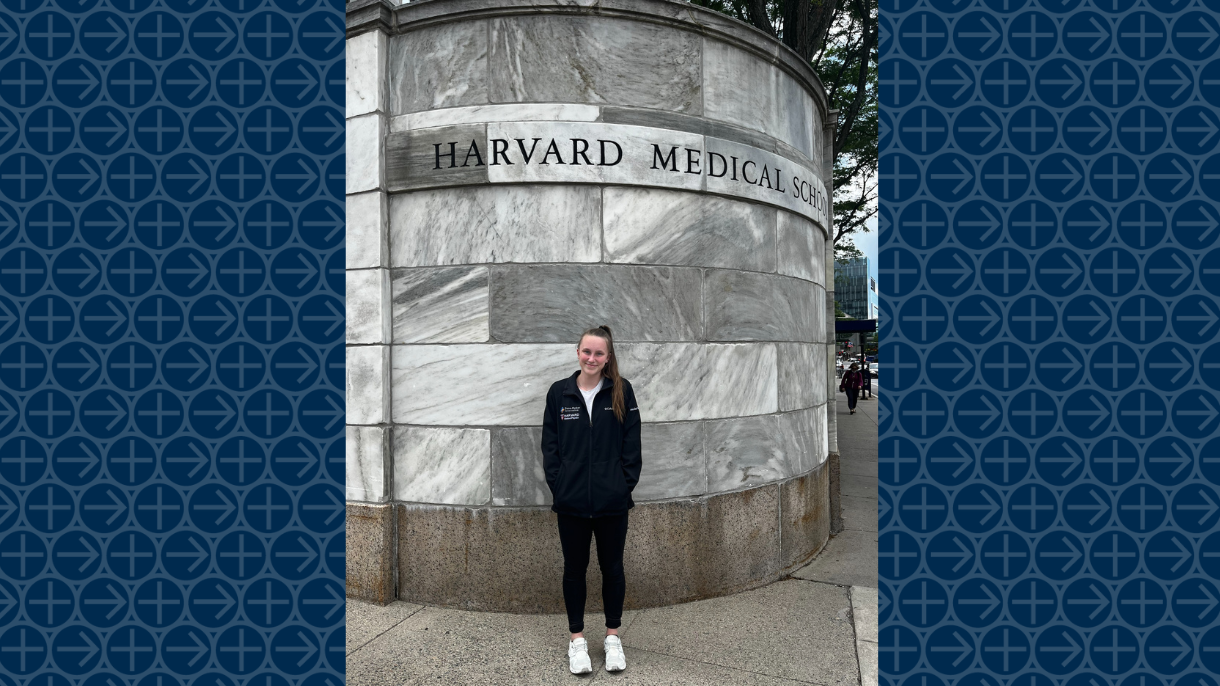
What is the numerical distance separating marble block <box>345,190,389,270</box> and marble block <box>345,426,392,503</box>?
1198 millimetres

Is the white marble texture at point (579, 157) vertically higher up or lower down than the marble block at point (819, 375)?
higher up

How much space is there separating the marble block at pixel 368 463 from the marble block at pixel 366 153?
176 cm

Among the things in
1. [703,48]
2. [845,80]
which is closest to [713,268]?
[703,48]

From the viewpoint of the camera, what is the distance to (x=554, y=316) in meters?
4.65

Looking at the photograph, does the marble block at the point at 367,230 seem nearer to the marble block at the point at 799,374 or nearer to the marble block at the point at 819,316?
the marble block at the point at 799,374

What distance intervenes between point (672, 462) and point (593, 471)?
46.1 inches

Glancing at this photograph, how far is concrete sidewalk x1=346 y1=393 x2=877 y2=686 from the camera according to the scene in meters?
3.73

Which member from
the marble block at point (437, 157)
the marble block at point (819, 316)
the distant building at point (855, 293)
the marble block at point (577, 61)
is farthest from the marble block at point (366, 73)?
the distant building at point (855, 293)

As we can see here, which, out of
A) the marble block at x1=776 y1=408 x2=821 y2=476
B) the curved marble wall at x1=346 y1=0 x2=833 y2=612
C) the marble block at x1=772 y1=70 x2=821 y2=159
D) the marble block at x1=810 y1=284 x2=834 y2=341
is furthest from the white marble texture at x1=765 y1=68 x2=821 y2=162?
the marble block at x1=776 y1=408 x2=821 y2=476

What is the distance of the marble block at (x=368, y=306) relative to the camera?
15.6 ft

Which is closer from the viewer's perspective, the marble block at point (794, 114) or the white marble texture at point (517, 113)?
the white marble texture at point (517, 113)

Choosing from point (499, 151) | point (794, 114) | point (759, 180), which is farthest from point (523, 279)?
point (794, 114)

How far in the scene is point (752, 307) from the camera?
526 centimetres

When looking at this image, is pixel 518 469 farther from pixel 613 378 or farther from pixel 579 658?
pixel 579 658
